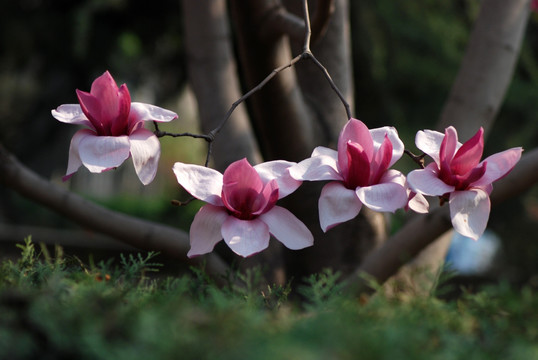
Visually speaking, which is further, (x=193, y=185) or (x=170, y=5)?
(x=170, y=5)

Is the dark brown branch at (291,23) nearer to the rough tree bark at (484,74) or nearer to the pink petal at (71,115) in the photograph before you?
the rough tree bark at (484,74)

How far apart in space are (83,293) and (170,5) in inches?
190

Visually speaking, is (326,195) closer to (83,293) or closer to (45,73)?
(83,293)

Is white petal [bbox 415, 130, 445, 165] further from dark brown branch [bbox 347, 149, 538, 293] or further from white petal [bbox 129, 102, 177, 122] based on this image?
dark brown branch [bbox 347, 149, 538, 293]

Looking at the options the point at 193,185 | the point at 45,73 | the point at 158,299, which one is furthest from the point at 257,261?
the point at 45,73

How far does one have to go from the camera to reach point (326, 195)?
2.56 feet

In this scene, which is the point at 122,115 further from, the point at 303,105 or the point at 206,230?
the point at 303,105

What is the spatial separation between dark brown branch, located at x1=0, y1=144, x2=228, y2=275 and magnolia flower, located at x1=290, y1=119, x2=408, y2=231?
35.9 inches

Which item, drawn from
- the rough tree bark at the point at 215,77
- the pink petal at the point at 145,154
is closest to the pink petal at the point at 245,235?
the pink petal at the point at 145,154

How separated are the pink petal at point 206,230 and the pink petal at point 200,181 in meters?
0.02

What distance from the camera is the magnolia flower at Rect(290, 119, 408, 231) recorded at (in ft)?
2.51

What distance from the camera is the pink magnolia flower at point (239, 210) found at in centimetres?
77

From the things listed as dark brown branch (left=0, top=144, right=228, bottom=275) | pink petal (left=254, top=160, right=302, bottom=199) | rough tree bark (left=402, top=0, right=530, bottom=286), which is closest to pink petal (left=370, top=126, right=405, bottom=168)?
pink petal (left=254, top=160, right=302, bottom=199)

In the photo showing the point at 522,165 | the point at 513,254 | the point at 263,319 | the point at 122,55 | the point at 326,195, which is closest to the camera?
the point at 263,319
